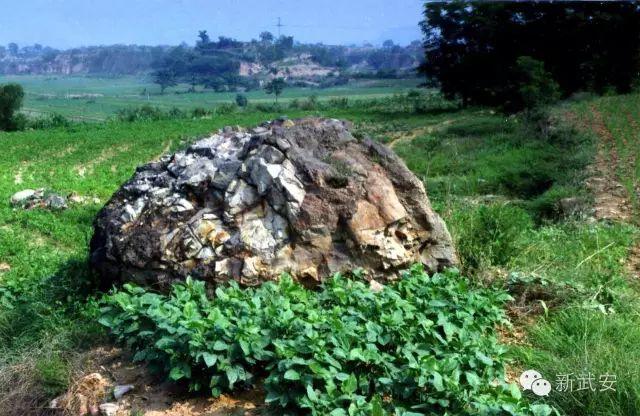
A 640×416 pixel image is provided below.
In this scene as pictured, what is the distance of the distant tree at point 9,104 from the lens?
30406 millimetres

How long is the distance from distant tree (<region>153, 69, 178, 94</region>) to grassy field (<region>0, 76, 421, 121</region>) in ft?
3.23

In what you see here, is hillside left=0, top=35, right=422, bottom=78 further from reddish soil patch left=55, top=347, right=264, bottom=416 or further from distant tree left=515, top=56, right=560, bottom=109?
reddish soil patch left=55, top=347, right=264, bottom=416

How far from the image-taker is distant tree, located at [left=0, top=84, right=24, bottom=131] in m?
30.4

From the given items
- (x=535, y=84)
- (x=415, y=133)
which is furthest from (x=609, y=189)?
(x=415, y=133)

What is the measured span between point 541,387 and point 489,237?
2.02m

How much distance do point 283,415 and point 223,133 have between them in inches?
113

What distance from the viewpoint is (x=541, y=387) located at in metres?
3.04

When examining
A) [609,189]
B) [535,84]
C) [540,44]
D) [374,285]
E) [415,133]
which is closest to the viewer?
[374,285]

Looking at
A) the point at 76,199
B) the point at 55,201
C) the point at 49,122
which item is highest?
the point at 55,201

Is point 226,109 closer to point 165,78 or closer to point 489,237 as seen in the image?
point 165,78

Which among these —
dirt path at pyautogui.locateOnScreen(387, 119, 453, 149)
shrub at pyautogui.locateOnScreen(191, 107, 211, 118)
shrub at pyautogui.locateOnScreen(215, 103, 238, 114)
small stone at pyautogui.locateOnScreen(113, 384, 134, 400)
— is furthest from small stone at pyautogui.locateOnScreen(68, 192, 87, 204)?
shrub at pyautogui.locateOnScreen(215, 103, 238, 114)

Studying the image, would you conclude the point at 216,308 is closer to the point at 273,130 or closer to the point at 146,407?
the point at 146,407

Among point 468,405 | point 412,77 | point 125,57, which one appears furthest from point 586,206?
point 125,57

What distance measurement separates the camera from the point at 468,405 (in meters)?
2.83
